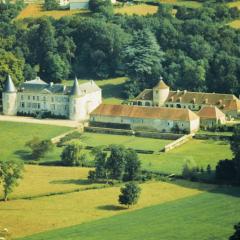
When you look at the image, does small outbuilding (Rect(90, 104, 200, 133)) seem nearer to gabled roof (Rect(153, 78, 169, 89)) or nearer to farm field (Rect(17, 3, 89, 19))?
gabled roof (Rect(153, 78, 169, 89))

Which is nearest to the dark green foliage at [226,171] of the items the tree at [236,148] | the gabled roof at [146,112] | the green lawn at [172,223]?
the tree at [236,148]

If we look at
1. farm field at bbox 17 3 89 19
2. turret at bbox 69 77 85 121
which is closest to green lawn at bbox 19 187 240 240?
turret at bbox 69 77 85 121

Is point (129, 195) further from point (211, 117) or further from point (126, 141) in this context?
point (211, 117)

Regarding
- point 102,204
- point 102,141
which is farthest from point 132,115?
point 102,204

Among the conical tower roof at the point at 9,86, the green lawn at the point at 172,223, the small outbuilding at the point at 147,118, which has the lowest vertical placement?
the green lawn at the point at 172,223

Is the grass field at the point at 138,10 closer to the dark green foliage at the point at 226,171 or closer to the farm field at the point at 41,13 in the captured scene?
the farm field at the point at 41,13

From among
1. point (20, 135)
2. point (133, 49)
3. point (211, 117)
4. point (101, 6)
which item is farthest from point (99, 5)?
point (20, 135)
